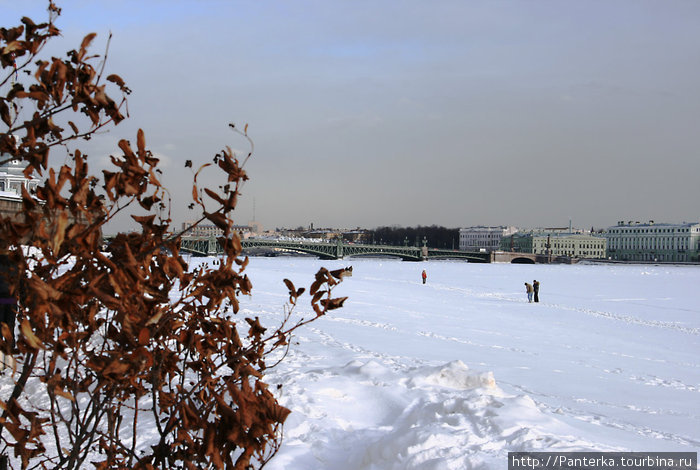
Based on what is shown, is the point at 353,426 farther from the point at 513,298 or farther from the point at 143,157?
the point at 513,298

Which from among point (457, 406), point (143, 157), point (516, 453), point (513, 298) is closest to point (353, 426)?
point (457, 406)

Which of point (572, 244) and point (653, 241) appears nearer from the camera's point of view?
point (653, 241)

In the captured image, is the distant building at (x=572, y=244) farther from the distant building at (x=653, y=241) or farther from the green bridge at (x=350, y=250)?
the green bridge at (x=350, y=250)

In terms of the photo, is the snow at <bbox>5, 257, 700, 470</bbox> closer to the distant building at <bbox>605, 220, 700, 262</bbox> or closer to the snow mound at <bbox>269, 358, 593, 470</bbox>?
the snow mound at <bbox>269, 358, 593, 470</bbox>

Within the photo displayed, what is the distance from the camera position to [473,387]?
7.04 meters

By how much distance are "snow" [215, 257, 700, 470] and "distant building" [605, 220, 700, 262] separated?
387ft

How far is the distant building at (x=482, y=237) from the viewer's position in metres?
158

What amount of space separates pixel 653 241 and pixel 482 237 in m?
41.7

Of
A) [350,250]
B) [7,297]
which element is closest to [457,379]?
[7,297]

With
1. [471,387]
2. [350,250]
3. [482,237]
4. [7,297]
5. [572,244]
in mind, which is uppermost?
[482,237]

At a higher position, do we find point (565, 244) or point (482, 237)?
point (482, 237)

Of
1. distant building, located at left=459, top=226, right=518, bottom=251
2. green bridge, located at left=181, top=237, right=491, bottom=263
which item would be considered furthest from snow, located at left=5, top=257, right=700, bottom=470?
distant building, located at left=459, top=226, right=518, bottom=251

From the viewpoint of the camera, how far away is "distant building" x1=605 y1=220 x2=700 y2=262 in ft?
405

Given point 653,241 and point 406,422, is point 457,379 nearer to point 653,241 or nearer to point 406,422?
point 406,422
